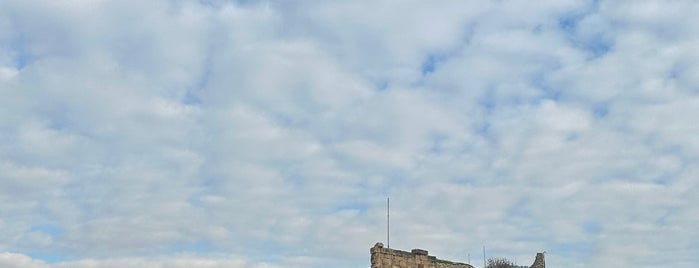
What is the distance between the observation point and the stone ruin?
112ft

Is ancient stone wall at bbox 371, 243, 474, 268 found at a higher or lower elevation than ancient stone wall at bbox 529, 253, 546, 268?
lower

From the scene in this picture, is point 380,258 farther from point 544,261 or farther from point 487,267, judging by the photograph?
point 487,267

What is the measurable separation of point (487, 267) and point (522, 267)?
4719mm

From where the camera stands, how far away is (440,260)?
3791cm

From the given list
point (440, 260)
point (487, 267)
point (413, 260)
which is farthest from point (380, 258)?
point (487, 267)

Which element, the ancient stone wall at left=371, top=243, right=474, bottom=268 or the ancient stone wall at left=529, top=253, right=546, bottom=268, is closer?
the ancient stone wall at left=371, top=243, right=474, bottom=268

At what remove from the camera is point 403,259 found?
1400 inches

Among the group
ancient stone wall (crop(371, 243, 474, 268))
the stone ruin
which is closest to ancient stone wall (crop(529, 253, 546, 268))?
the stone ruin

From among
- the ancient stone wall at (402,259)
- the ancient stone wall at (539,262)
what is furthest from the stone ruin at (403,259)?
the ancient stone wall at (539,262)

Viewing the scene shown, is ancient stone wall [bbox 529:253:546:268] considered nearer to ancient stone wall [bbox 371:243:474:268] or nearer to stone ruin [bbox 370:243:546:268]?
stone ruin [bbox 370:243:546:268]

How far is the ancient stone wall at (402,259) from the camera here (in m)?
34.0

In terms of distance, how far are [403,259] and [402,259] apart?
11 cm

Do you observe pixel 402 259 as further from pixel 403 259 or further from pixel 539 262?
A: pixel 539 262

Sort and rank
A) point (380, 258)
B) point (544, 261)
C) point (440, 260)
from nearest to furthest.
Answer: point (380, 258)
point (440, 260)
point (544, 261)
